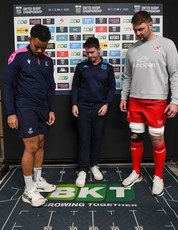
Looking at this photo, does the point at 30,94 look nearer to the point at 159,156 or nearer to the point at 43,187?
the point at 43,187

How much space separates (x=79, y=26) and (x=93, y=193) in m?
1.75

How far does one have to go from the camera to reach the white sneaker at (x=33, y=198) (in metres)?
1.79

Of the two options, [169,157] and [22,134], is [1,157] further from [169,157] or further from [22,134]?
[169,157]

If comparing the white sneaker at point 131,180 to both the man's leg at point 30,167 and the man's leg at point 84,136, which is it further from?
the man's leg at point 30,167

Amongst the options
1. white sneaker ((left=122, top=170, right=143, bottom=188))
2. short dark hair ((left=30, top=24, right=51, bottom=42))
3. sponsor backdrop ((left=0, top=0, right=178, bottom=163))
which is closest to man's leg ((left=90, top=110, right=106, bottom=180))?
white sneaker ((left=122, top=170, right=143, bottom=188))

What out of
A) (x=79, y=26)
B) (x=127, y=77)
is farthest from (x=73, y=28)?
(x=127, y=77)

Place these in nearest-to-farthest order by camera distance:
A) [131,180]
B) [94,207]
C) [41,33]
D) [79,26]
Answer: [41,33], [94,207], [131,180], [79,26]

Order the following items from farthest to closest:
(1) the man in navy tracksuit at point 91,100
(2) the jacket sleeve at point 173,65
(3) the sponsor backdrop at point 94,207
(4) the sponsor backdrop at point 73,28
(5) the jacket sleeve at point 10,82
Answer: (4) the sponsor backdrop at point 73,28, (1) the man in navy tracksuit at point 91,100, (2) the jacket sleeve at point 173,65, (5) the jacket sleeve at point 10,82, (3) the sponsor backdrop at point 94,207

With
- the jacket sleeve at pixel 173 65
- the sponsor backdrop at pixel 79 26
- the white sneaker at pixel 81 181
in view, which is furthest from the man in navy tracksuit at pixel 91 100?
the jacket sleeve at pixel 173 65

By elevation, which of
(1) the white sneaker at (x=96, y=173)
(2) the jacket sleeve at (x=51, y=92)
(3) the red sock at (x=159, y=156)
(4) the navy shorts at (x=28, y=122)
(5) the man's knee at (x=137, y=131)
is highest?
(2) the jacket sleeve at (x=51, y=92)

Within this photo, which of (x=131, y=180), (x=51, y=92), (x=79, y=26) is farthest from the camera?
(x=79, y=26)

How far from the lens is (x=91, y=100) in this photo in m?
2.23

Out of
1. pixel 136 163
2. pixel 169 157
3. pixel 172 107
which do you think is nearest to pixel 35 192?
pixel 136 163

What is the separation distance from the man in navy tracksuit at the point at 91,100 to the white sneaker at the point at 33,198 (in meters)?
0.43
